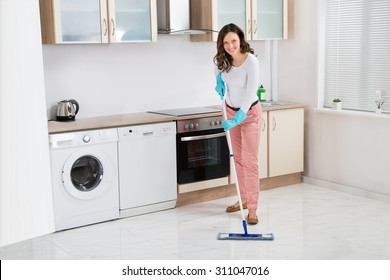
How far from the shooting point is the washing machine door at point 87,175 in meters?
3.88

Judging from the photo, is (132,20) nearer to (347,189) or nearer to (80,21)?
(80,21)

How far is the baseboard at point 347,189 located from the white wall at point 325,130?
0.03 meters

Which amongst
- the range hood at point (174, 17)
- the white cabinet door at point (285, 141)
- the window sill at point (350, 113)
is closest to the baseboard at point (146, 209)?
the white cabinet door at point (285, 141)

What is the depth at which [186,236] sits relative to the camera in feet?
12.3

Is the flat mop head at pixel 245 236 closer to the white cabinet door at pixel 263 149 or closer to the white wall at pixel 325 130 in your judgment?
the white cabinet door at pixel 263 149

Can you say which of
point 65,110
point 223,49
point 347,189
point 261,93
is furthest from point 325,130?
point 65,110

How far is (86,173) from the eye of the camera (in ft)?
13.2

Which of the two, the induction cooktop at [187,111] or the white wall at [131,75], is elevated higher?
the white wall at [131,75]

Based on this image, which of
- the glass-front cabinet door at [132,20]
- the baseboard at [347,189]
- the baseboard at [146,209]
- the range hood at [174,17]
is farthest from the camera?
the baseboard at [347,189]

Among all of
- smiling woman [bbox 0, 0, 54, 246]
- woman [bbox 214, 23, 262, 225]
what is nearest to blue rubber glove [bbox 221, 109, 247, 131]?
woman [bbox 214, 23, 262, 225]

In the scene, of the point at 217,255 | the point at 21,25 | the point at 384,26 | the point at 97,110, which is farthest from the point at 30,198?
the point at 384,26

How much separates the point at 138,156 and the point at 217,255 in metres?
1.20

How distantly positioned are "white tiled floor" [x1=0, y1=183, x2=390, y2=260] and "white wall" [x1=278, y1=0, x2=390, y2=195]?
30cm

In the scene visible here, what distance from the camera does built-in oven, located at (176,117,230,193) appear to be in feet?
14.4
